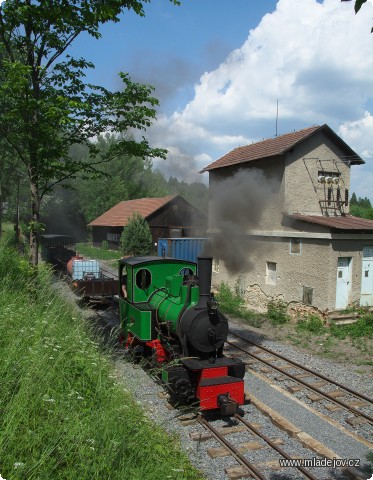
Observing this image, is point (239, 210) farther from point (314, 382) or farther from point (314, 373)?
point (314, 382)

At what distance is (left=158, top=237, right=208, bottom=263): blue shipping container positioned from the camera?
20.4 metres

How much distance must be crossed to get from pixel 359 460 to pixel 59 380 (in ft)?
15.2

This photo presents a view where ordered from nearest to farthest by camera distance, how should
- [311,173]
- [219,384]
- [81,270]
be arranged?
[219,384], [311,173], [81,270]

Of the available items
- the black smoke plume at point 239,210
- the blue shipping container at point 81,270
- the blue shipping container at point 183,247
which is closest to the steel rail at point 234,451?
the black smoke plume at point 239,210

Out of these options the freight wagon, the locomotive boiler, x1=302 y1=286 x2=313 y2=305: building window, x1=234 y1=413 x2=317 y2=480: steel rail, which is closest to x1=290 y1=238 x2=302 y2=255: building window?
x1=302 y1=286 x2=313 y2=305: building window

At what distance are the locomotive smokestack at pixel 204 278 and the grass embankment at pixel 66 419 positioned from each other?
7.25 ft

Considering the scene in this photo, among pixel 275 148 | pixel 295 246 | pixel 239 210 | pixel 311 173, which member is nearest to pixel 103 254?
pixel 239 210

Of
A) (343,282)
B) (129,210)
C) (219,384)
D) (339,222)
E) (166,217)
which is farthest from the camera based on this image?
(129,210)

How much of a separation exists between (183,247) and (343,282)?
28.9 ft

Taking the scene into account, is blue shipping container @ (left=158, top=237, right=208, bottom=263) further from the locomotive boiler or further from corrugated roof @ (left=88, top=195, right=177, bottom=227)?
corrugated roof @ (left=88, top=195, right=177, bottom=227)

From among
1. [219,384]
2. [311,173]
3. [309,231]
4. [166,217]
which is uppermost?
[311,173]

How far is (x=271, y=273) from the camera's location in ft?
55.4

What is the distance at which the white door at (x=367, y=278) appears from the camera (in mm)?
14966

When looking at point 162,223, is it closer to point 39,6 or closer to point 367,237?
point 367,237
